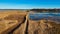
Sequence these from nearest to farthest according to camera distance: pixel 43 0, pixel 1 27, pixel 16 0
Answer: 1. pixel 1 27
2. pixel 16 0
3. pixel 43 0

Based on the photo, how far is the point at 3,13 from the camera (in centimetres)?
219

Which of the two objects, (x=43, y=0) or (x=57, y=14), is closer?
(x=43, y=0)

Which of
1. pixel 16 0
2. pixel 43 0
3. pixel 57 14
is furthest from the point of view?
pixel 57 14

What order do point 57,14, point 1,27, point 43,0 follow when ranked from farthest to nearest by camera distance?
1. point 57,14
2. point 43,0
3. point 1,27

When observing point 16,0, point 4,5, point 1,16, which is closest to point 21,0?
point 16,0

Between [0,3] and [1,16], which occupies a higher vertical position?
[0,3]

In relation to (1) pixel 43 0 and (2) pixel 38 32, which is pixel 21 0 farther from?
(2) pixel 38 32

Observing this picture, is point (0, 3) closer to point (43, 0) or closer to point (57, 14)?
point (43, 0)

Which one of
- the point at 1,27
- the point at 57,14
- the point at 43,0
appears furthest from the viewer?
the point at 57,14

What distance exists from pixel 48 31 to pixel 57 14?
2.58 ft

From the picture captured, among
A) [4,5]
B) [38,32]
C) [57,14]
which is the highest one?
[4,5]

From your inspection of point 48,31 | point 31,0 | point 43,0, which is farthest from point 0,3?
point 48,31

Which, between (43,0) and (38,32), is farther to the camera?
(43,0)

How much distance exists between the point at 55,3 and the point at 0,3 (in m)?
0.79
